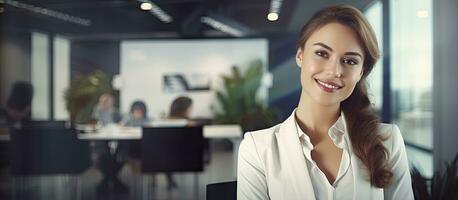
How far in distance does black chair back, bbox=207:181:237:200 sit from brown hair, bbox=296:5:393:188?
0.65 m

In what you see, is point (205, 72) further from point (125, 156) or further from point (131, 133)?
point (125, 156)

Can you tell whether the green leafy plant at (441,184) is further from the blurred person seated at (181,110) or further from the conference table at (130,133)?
the blurred person seated at (181,110)

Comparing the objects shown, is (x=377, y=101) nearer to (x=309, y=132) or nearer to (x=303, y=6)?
(x=309, y=132)

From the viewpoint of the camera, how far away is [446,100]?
7.11 ft

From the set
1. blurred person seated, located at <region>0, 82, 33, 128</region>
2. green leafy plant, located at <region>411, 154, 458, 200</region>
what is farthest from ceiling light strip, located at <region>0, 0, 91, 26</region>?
green leafy plant, located at <region>411, 154, 458, 200</region>

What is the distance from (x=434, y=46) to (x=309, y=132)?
30.6 inches

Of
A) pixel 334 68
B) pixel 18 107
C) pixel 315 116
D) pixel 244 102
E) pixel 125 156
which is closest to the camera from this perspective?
pixel 334 68

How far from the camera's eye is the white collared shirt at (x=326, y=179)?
2.03 metres

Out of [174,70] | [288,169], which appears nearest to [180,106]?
[174,70]

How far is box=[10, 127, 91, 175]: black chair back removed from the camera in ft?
7.72

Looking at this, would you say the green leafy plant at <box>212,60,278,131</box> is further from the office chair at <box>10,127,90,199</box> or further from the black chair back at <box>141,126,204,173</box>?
the office chair at <box>10,127,90,199</box>

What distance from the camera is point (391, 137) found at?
6.90ft

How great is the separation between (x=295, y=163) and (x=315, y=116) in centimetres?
26

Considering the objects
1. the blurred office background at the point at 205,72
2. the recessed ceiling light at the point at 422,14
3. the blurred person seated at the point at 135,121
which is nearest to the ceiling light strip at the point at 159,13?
the blurred office background at the point at 205,72
